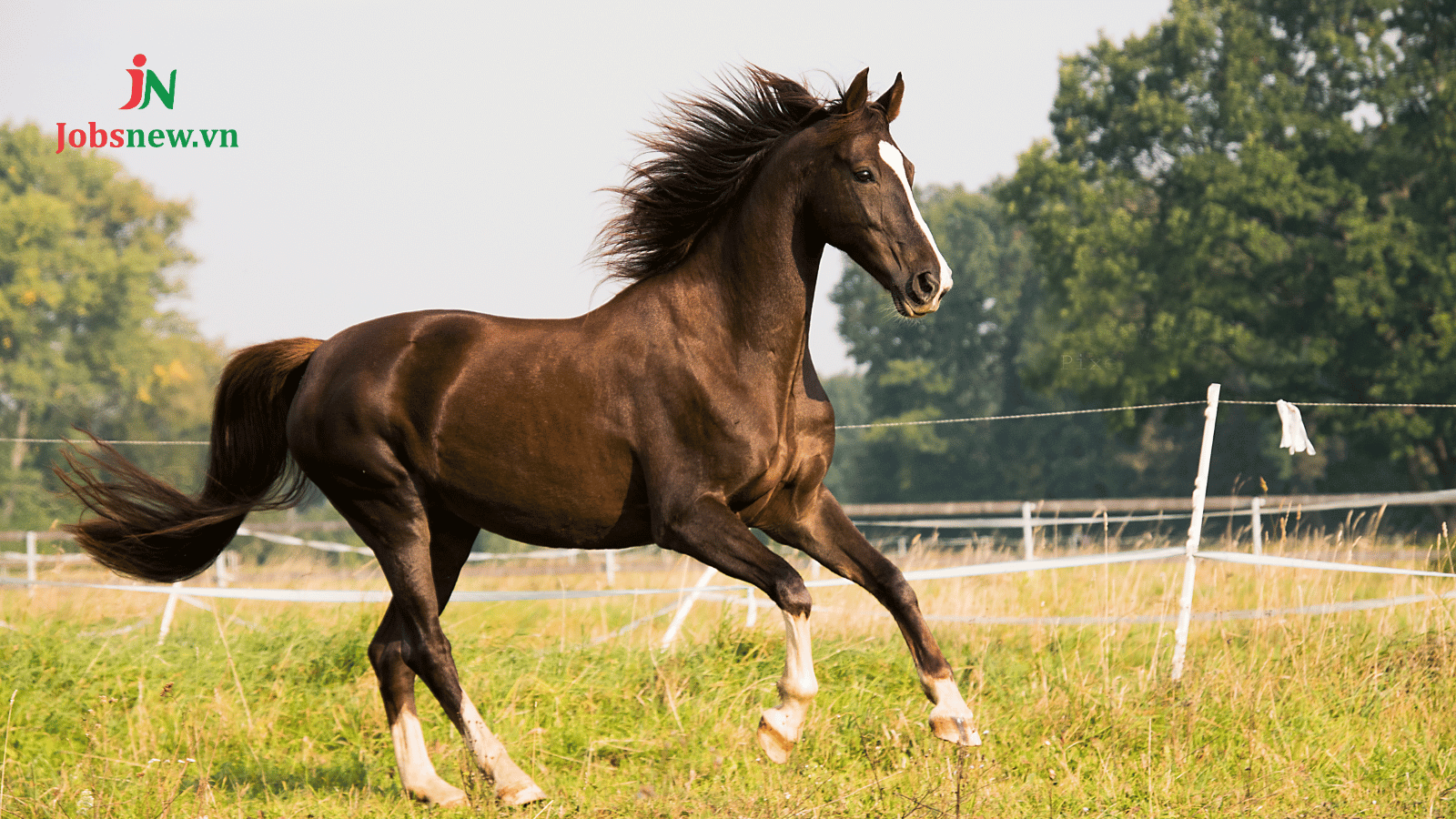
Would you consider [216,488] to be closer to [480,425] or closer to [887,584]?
[480,425]

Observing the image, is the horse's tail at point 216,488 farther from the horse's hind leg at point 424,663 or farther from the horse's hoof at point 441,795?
the horse's hoof at point 441,795

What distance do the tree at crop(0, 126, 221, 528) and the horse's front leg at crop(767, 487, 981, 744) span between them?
3466 centimetres

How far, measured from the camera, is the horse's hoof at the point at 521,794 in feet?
12.8

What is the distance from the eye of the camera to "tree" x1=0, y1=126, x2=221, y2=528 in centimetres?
3662

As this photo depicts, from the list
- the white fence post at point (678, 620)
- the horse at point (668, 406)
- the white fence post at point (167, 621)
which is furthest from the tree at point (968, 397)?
the horse at point (668, 406)

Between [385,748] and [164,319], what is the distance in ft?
131

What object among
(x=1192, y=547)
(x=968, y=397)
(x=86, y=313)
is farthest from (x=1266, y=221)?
(x=86, y=313)

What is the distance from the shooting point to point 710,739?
488 centimetres

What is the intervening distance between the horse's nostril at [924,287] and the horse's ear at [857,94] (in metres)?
0.67

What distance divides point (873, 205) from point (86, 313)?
1622 inches

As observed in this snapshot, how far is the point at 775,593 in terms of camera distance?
3551 mm

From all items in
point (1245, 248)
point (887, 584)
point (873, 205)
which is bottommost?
point (887, 584)

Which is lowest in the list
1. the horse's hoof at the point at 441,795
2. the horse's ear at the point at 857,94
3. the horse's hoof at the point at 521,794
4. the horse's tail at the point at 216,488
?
the horse's hoof at the point at 441,795

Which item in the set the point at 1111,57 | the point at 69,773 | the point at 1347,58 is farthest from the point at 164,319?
the point at 69,773
